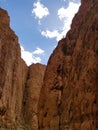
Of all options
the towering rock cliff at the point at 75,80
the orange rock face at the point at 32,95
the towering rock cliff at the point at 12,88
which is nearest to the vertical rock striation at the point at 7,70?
the towering rock cliff at the point at 12,88

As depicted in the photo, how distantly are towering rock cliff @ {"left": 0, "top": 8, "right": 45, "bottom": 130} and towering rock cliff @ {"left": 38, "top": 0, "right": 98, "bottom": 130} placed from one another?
3724 centimetres

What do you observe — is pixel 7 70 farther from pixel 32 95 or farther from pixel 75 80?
pixel 75 80

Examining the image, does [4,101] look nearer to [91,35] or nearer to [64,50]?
[64,50]

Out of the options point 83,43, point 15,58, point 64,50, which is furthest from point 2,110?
point 83,43

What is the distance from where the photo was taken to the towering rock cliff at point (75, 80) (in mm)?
25656

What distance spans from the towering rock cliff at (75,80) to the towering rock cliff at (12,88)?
3724 centimetres

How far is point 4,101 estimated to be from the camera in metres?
75.6

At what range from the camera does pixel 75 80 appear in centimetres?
2952

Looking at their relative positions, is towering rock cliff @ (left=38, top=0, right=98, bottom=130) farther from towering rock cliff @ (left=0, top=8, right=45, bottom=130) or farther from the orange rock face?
the orange rock face

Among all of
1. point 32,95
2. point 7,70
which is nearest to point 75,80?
point 7,70

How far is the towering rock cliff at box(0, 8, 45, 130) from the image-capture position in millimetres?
74912

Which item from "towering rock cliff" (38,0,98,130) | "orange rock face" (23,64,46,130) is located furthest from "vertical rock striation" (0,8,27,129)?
"towering rock cliff" (38,0,98,130)

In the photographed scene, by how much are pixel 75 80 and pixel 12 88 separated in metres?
56.3

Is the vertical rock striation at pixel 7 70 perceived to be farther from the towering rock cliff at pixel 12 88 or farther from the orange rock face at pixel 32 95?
the orange rock face at pixel 32 95
